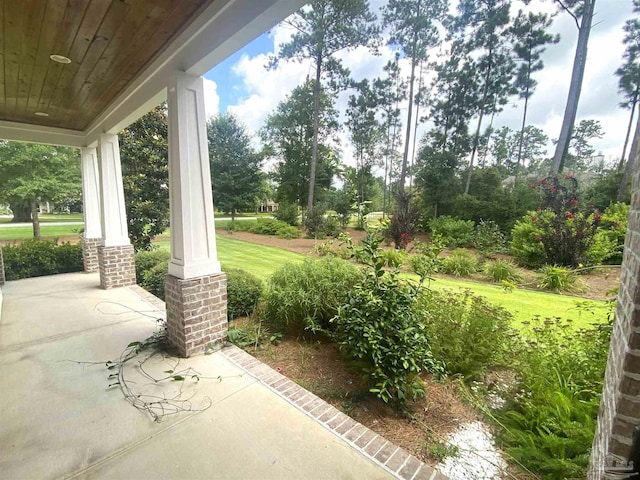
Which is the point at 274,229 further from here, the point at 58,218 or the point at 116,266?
the point at 58,218

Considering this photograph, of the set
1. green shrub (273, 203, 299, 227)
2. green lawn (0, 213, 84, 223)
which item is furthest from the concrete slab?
green lawn (0, 213, 84, 223)

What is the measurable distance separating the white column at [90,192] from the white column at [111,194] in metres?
1.17

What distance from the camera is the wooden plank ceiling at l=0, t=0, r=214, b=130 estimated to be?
2109 millimetres

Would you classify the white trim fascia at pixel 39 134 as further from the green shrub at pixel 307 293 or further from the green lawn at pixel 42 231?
the green lawn at pixel 42 231

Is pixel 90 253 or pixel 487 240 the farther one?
pixel 487 240

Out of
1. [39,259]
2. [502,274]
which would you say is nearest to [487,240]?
[502,274]

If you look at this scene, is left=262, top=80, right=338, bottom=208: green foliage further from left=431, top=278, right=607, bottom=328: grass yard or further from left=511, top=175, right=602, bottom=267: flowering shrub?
left=431, top=278, right=607, bottom=328: grass yard

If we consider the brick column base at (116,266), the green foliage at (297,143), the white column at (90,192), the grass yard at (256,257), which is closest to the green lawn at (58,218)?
the grass yard at (256,257)

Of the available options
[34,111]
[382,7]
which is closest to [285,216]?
[382,7]

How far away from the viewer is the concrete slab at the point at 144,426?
1.66 m

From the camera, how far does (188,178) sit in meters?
2.79

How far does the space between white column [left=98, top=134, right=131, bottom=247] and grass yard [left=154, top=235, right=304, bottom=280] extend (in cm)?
217

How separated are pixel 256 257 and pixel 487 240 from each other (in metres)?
7.72

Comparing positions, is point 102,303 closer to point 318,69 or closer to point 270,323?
point 270,323
